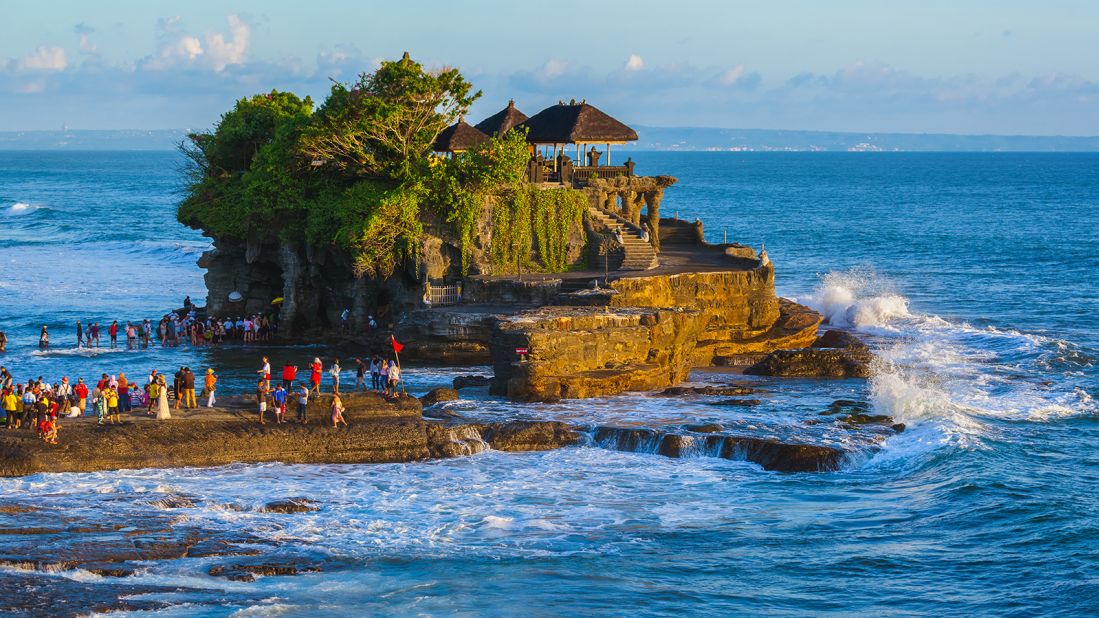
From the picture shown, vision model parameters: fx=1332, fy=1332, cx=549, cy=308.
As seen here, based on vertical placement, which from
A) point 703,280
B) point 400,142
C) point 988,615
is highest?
point 400,142

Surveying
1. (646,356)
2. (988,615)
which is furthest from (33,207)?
(988,615)

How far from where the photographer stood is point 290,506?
2664 cm

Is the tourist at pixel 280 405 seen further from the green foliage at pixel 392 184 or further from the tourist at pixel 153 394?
the green foliage at pixel 392 184

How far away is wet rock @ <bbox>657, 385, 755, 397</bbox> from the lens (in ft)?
121

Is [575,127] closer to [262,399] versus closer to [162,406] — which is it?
[262,399]

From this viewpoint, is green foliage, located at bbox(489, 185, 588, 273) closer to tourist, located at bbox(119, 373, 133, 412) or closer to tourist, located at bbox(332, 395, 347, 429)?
tourist, located at bbox(332, 395, 347, 429)

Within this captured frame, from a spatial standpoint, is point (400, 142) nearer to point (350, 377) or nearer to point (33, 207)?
point (350, 377)

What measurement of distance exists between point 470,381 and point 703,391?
21.6ft

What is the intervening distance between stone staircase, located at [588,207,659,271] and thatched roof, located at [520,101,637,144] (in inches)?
106

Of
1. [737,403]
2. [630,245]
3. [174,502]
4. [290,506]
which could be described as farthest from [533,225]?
[174,502]

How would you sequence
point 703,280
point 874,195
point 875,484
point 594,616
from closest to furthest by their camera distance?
point 594,616 < point 875,484 < point 703,280 < point 874,195

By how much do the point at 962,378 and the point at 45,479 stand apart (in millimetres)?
27257

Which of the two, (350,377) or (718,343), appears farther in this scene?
(718,343)

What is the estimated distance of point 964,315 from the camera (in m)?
57.0
